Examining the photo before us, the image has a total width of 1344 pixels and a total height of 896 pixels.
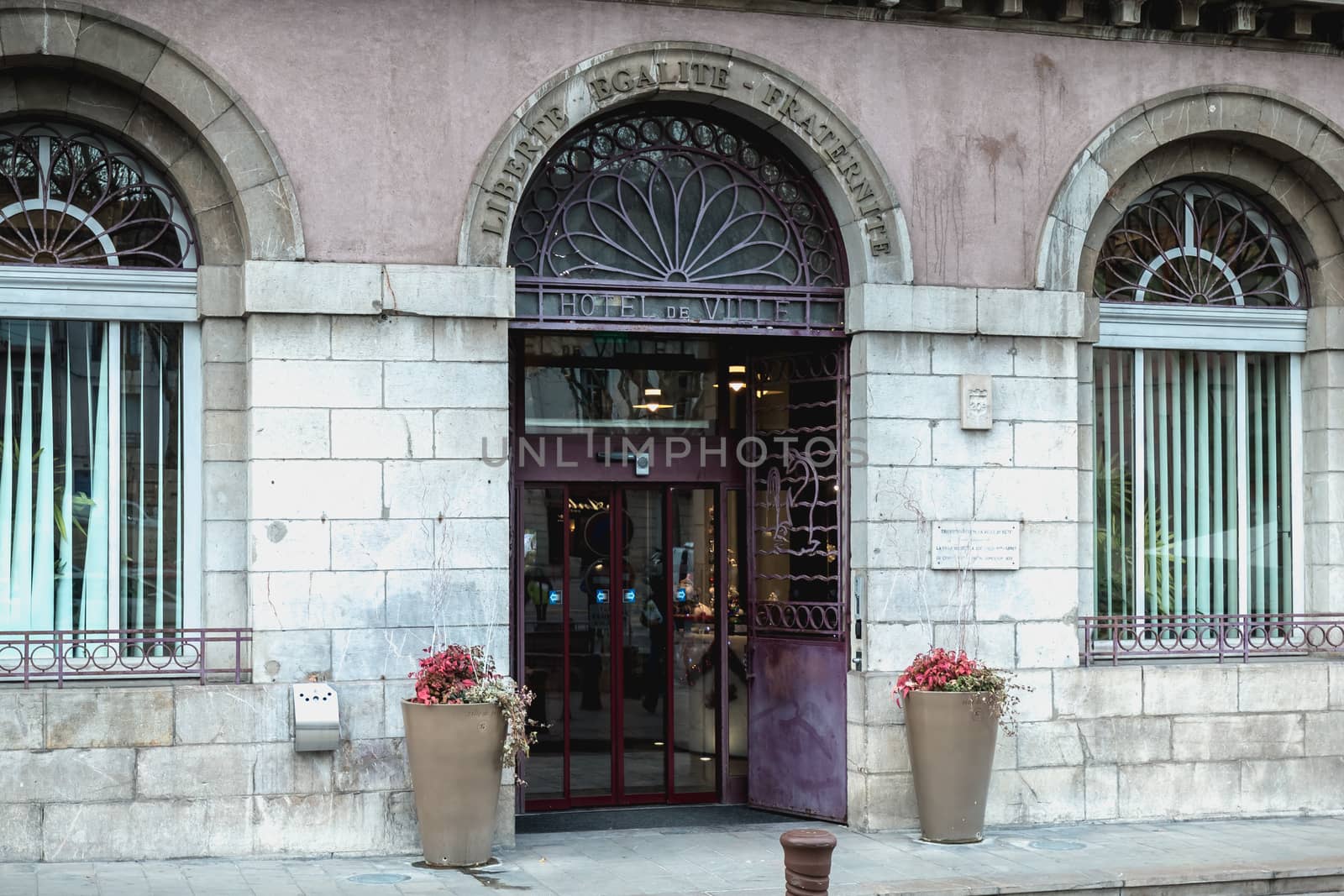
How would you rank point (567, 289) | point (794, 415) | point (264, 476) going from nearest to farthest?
point (264, 476) → point (567, 289) → point (794, 415)

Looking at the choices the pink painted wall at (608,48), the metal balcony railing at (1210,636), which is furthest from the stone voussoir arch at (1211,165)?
the metal balcony railing at (1210,636)

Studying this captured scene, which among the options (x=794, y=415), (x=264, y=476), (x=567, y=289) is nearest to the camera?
(x=264, y=476)

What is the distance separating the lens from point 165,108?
450 inches

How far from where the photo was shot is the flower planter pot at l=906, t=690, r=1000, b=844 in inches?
465

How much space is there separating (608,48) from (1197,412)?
19.5ft

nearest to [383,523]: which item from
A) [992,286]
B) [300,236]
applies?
[300,236]

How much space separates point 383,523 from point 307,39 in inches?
133

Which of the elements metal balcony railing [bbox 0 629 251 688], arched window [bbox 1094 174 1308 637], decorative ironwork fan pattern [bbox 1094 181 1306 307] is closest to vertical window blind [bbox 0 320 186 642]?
metal balcony railing [bbox 0 629 251 688]

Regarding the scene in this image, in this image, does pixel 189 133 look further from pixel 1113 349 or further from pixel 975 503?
pixel 1113 349

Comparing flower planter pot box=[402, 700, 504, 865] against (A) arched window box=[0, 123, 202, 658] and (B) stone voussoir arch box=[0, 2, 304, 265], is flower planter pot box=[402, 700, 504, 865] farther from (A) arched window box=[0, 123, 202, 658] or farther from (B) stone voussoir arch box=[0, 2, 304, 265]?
(B) stone voussoir arch box=[0, 2, 304, 265]

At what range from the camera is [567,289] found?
12.4 meters

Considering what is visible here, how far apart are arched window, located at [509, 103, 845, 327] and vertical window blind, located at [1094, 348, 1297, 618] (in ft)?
9.13

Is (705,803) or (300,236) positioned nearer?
(300,236)

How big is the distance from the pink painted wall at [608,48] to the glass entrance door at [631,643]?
2.77 m
